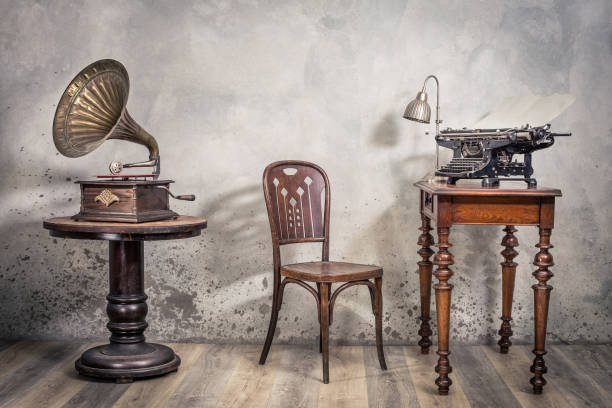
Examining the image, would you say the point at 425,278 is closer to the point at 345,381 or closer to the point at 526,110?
the point at 345,381

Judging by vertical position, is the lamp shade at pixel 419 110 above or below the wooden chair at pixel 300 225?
above

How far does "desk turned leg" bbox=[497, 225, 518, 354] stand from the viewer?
3.67 m

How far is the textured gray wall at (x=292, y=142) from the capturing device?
3773mm

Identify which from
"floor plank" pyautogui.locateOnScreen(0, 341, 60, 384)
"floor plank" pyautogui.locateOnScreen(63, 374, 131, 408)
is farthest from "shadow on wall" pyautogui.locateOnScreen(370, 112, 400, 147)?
"floor plank" pyautogui.locateOnScreen(0, 341, 60, 384)

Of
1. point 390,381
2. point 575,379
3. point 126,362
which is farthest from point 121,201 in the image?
point 575,379

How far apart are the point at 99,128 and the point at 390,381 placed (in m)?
1.91

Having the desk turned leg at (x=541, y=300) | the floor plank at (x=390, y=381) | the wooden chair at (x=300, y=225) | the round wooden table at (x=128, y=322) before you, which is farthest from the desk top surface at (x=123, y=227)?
the desk turned leg at (x=541, y=300)

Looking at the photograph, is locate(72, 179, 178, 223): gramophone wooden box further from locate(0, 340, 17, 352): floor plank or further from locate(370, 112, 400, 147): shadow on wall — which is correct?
locate(370, 112, 400, 147): shadow on wall

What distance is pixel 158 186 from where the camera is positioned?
3232mm

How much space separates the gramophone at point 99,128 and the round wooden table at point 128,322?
110 mm

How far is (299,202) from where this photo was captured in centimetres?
361

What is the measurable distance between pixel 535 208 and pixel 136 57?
2372mm

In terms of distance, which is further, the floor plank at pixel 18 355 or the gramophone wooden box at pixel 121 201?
the floor plank at pixel 18 355

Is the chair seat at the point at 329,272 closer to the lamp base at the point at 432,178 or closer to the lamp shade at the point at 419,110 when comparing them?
the lamp base at the point at 432,178
